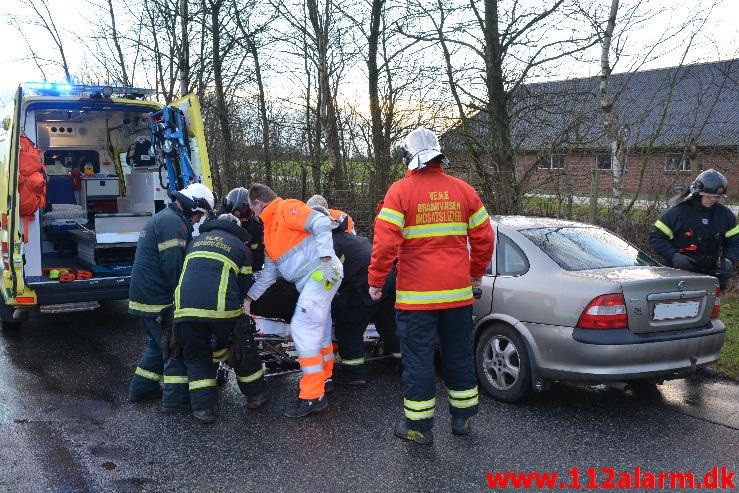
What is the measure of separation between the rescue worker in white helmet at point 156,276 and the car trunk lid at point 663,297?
10.3ft

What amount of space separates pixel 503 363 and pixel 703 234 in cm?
235

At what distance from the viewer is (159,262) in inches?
205

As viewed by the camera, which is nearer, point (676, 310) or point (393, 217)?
point (393, 217)

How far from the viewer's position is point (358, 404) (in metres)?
5.11

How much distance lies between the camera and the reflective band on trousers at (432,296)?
4156 millimetres

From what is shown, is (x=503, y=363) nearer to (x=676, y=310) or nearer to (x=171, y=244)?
(x=676, y=310)

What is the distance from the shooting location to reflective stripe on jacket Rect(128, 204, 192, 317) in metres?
5.11

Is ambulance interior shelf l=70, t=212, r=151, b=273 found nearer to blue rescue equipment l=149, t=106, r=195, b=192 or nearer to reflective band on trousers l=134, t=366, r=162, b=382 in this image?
blue rescue equipment l=149, t=106, r=195, b=192

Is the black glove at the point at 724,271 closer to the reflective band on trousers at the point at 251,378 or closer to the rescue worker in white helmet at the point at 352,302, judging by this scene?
the rescue worker in white helmet at the point at 352,302

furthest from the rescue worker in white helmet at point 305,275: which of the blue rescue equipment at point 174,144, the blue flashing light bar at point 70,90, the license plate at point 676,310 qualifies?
the blue flashing light bar at point 70,90

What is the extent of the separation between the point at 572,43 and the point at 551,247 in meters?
5.96

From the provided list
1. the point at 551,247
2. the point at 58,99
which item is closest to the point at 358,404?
the point at 551,247

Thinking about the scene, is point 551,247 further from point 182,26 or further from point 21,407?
point 182,26

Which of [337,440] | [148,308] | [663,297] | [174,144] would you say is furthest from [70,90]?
[663,297]
